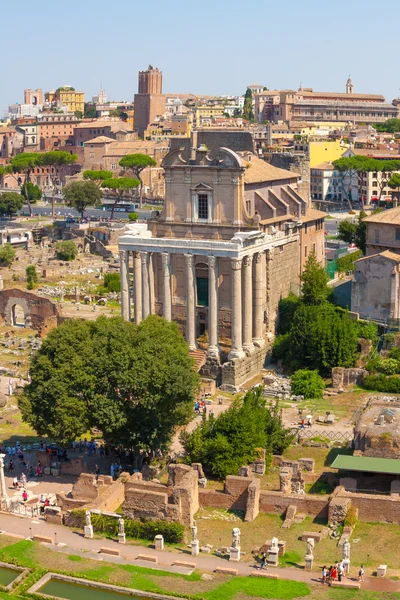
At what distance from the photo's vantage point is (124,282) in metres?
55.4

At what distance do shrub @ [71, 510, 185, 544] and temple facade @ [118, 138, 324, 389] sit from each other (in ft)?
57.2

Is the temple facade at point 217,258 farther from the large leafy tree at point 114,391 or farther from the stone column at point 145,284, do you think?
the large leafy tree at point 114,391

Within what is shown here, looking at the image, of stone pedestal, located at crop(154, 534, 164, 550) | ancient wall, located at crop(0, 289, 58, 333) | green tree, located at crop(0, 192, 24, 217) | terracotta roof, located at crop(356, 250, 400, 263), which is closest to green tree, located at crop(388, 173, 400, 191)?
green tree, located at crop(0, 192, 24, 217)

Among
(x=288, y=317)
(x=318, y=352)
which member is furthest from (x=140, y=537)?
(x=288, y=317)

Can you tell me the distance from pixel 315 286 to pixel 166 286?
27.1 ft

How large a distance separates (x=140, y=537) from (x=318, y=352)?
19.4 meters

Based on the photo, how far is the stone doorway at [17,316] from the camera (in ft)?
229

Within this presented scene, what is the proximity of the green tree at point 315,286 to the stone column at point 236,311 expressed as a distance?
558 centimetres

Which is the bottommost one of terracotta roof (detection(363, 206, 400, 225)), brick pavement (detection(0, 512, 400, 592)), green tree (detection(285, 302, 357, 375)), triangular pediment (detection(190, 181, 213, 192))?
brick pavement (detection(0, 512, 400, 592))

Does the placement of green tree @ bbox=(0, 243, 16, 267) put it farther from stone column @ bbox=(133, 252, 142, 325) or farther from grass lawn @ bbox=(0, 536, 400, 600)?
grass lawn @ bbox=(0, 536, 400, 600)

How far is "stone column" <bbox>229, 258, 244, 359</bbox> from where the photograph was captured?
50.8 metres

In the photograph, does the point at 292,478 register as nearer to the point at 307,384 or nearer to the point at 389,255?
the point at 307,384

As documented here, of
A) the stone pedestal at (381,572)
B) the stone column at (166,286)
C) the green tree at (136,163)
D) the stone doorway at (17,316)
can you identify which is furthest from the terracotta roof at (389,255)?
the green tree at (136,163)

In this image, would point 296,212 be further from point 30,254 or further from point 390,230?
point 30,254
